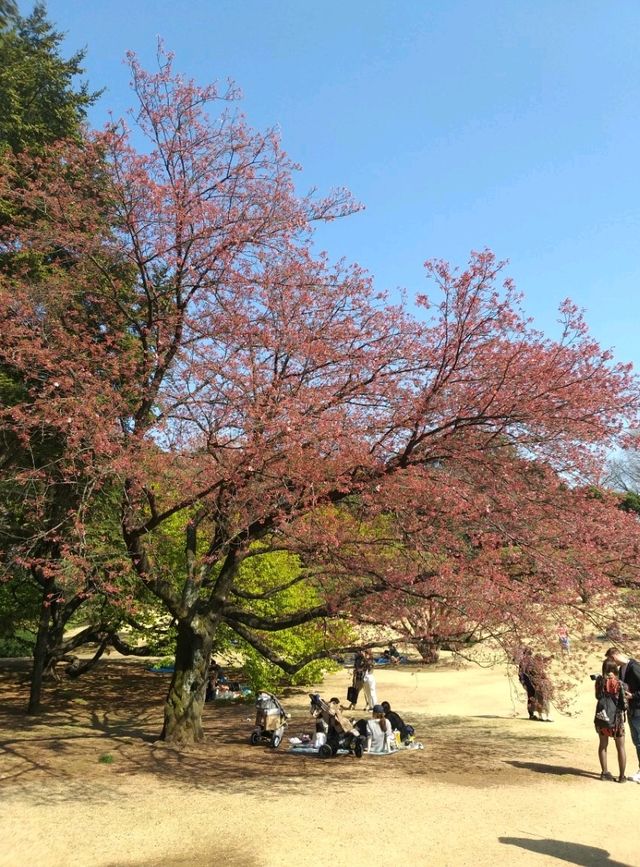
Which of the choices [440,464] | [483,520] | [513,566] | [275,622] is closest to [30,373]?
[275,622]

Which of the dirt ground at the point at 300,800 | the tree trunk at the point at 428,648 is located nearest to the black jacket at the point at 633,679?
the dirt ground at the point at 300,800

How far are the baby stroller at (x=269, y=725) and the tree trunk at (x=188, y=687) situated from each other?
106 cm

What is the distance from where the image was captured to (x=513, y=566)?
9562 millimetres

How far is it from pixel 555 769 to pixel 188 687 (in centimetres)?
611

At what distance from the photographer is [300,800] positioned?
27.0 feet

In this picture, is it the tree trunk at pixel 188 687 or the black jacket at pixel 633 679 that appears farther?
the tree trunk at pixel 188 687

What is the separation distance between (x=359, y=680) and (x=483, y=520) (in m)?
8.43

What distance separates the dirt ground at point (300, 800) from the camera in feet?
21.2

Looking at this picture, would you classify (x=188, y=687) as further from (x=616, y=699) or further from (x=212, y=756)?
(x=616, y=699)

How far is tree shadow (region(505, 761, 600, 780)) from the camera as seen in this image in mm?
9781

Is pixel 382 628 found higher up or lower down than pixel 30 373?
lower down

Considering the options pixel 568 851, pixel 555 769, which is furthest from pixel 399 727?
pixel 568 851

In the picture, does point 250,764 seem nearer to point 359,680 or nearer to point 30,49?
point 359,680

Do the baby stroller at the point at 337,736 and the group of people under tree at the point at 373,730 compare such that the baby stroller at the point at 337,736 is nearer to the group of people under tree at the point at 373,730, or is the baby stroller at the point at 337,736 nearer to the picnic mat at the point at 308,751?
the group of people under tree at the point at 373,730
